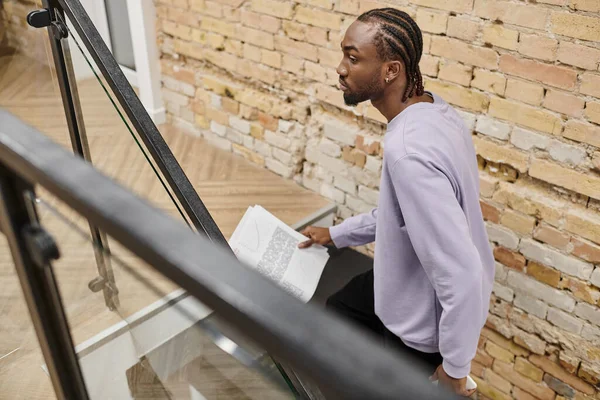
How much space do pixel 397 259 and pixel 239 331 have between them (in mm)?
1318

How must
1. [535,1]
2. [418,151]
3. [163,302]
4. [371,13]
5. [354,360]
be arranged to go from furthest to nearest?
1. [535,1]
2. [371,13]
3. [418,151]
4. [163,302]
5. [354,360]

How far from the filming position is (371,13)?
166 centimetres

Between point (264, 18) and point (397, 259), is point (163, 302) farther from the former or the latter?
point (264, 18)

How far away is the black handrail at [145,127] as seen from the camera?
107cm

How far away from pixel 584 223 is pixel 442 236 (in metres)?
0.83

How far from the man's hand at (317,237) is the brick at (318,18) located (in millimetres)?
877

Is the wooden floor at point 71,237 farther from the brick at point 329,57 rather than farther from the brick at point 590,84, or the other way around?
the brick at point 590,84

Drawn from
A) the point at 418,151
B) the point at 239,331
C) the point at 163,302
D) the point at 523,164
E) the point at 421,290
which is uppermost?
the point at 239,331

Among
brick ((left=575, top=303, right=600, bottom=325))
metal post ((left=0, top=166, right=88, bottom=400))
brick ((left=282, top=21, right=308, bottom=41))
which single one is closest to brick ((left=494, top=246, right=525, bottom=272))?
brick ((left=575, top=303, right=600, bottom=325))

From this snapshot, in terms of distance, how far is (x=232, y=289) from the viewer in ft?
1.30

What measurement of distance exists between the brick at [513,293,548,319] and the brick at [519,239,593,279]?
17 cm

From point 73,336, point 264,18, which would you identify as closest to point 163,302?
point 73,336

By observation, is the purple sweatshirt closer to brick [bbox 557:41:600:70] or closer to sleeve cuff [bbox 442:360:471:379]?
sleeve cuff [bbox 442:360:471:379]

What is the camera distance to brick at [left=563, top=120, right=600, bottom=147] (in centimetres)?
192
